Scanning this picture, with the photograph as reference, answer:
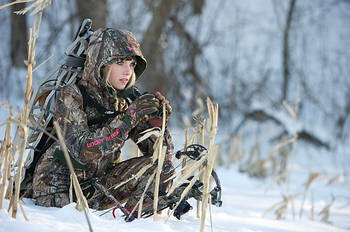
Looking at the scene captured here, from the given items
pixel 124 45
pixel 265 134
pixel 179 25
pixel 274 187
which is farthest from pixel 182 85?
pixel 124 45

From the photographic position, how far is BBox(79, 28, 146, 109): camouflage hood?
2.62 m

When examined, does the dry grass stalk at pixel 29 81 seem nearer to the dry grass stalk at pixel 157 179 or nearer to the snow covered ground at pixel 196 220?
the snow covered ground at pixel 196 220

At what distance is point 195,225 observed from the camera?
238cm

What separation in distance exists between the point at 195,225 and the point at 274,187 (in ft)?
13.1

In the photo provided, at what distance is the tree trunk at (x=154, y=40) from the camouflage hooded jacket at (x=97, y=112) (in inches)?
241

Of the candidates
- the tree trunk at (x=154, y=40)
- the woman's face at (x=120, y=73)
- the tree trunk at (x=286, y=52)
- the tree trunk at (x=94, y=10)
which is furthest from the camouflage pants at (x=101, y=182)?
the tree trunk at (x=286, y=52)

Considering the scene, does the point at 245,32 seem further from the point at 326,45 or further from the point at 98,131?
the point at 98,131

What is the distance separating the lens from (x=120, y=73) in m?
2.71

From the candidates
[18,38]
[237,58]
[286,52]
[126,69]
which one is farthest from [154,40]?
[126,69]

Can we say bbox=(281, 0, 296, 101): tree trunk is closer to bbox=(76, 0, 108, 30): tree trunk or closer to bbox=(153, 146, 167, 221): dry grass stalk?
bbox=(76, 0, 108, 30): tree trunk

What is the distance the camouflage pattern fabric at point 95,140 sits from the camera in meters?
2.45

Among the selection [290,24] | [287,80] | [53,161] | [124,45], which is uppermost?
[290,24]

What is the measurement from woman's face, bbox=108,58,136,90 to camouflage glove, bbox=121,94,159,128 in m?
0.30

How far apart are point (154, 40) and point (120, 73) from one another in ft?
21.7
